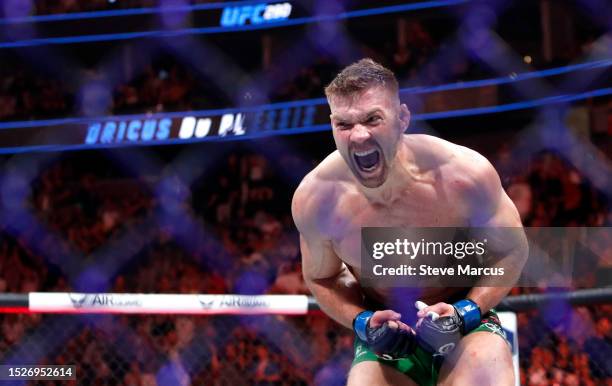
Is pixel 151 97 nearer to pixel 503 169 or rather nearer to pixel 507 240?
pixel 503 169

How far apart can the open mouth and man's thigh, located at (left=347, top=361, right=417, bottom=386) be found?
352 mm

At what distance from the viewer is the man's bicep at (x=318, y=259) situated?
142 centimetres

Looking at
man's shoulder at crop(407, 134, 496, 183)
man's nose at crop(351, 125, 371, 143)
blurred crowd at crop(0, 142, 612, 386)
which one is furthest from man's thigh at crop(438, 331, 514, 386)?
blurred crowd at crop(0, 142, 612, 386)

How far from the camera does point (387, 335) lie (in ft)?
4.24

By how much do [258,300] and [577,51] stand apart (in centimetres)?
280

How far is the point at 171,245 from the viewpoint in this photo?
379cm

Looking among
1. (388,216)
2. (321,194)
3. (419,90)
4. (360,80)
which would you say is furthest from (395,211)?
(419,90)

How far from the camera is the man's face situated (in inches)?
48.9

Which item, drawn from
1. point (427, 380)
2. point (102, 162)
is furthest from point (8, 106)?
point (427, 380)

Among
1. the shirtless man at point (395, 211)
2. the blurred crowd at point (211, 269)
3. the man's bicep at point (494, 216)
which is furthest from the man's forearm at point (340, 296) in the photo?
the blurred crowd at point (211, 269)

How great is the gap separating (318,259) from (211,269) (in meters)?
2.19

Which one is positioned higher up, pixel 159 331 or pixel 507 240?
pixel 507 240

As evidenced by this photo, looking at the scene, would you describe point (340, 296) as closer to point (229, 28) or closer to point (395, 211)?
point (395, 211)

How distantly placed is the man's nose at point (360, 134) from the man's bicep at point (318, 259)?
0.23 metres
